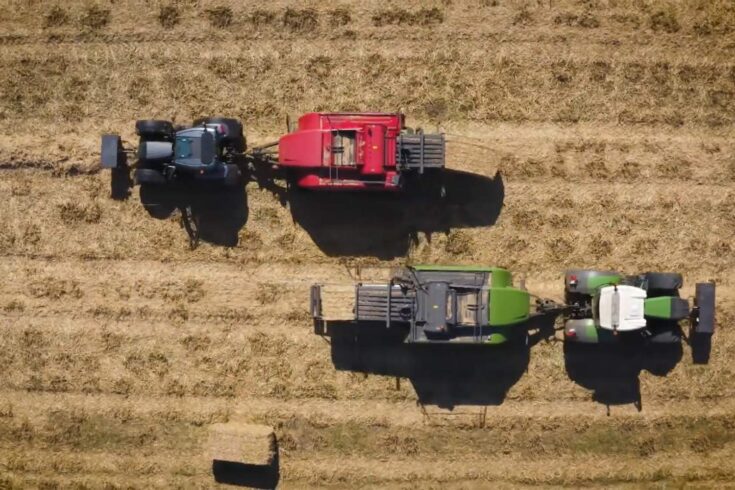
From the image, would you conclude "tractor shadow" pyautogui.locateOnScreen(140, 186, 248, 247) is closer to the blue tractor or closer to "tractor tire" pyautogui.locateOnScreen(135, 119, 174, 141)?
the blue tractor

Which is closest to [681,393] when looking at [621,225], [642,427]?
[642,427]

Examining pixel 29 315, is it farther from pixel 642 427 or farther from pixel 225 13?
pixel 642 427

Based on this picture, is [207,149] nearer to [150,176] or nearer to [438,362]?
[150,176]

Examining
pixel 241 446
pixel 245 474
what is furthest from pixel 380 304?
pixel 245 474

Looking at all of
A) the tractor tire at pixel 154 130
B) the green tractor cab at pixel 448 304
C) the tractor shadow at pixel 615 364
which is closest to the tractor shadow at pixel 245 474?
the green tractor cab at pixel 448 304

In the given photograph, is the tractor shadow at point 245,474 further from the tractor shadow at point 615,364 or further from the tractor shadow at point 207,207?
the tractor shadow at point 615,364
